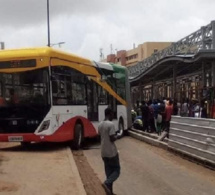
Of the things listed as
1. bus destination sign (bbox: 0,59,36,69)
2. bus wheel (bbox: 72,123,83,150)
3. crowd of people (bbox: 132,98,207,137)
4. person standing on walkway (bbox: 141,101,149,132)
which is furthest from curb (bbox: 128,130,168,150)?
bus destination sign (bbox: 0,59,36,69)

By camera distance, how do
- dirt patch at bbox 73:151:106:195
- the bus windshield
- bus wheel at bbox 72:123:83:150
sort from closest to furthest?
dirt patch at bbox 73:151:106:195, the bus windshield, bus wheel at bbox 72:123:83:150

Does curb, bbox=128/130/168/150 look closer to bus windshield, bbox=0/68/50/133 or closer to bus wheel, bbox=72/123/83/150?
bus wheel, bbox=72/123/83/150

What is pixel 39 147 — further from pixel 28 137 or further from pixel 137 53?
pixel 137 53

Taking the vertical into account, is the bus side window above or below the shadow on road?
above

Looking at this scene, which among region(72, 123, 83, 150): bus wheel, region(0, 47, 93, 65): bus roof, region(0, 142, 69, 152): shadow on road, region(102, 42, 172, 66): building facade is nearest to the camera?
region(0, 47, 93, 65): bus roof

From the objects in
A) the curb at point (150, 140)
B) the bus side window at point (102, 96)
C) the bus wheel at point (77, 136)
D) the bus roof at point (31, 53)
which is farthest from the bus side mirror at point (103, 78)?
the bus roof at point (31, 53)

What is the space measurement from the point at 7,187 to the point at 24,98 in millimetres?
6618

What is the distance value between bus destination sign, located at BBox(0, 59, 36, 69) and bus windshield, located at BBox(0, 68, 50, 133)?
0.74 ft

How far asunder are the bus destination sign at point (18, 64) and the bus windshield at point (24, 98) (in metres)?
0.23

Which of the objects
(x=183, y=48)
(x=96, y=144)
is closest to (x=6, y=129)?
(x=96, y=144)

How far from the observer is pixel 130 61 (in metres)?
116

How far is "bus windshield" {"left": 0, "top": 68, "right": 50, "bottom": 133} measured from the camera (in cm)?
1498

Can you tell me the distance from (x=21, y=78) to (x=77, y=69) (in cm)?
259

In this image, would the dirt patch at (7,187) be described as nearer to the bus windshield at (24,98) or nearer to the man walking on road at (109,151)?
the man walking on road at (109,151)
